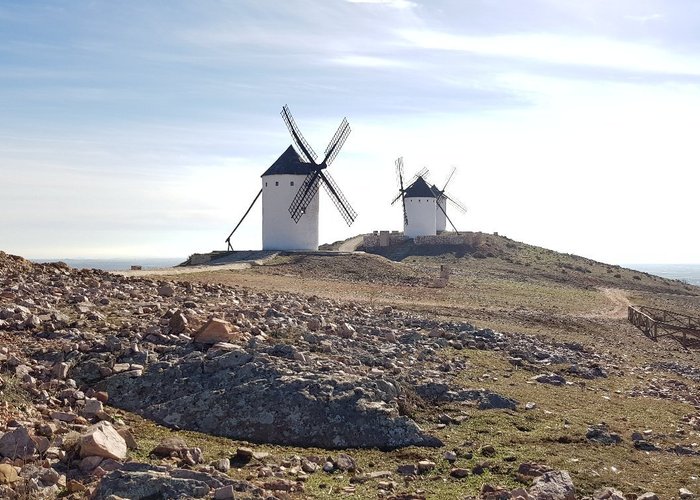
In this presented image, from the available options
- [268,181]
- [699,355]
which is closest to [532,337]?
[699,355]

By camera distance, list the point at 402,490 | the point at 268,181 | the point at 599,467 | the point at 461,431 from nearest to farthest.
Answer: the point at 402,490, the point at 599,467, the point at 461,431, the point at 268,181

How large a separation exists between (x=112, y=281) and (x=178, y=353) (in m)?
9.70

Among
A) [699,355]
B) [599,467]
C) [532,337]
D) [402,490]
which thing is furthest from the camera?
[699,355]

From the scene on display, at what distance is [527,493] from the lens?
9.80 m

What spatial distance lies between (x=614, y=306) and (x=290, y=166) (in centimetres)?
2542

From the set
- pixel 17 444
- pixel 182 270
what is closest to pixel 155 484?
pixel 17 444

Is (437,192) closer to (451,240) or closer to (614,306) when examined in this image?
(451,240)

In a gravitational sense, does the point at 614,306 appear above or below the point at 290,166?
below

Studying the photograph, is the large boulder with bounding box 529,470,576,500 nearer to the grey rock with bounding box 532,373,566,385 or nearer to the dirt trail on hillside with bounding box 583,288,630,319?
the grey rock with bounding box 532,373,566,385

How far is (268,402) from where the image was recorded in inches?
493

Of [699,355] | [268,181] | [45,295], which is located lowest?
[699,355]

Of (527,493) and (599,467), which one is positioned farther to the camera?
(599,467)

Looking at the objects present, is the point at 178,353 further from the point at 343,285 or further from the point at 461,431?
the point at 343,285

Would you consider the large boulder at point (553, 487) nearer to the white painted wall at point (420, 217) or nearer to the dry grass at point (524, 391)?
the dry grass at point (524, 391)
